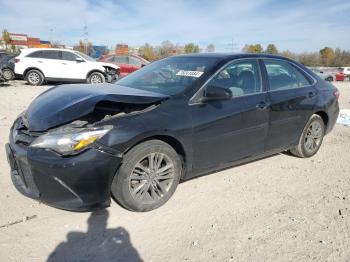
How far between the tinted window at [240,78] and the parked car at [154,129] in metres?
0.01

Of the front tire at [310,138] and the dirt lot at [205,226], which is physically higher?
the front tire at [310,138]

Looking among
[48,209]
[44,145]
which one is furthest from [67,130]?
[48,209]

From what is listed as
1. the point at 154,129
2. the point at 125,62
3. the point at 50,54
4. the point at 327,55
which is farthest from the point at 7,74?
the point at 327,55

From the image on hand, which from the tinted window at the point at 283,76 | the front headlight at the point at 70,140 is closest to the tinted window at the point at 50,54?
the tinted window at the point at 283,76

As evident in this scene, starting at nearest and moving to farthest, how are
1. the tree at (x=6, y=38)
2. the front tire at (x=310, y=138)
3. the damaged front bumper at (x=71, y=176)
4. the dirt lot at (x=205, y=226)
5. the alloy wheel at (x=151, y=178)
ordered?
1. the dirt lot at (x=205, y=226)
2. the damaged front bumper at (x=71, y=176)
3. the alloy wheel at (x=151, y=178)
4. the front tire at (x=310, y=138)
5. the tree at (x=6, y=38)

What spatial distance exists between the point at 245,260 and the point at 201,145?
131cm

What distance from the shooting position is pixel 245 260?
105 inches

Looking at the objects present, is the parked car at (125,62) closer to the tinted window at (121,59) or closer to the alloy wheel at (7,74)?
the tinted window at (121,59)

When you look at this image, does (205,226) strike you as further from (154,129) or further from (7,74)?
(7,74)

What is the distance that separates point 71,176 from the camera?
2855 mm

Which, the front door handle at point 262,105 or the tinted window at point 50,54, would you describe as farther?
the tinted window at point 50,54

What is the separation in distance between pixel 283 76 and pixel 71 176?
323cm

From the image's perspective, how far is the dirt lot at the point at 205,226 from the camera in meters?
2.74

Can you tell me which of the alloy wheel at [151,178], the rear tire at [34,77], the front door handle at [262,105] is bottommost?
the alloy wheel at [151,178]
